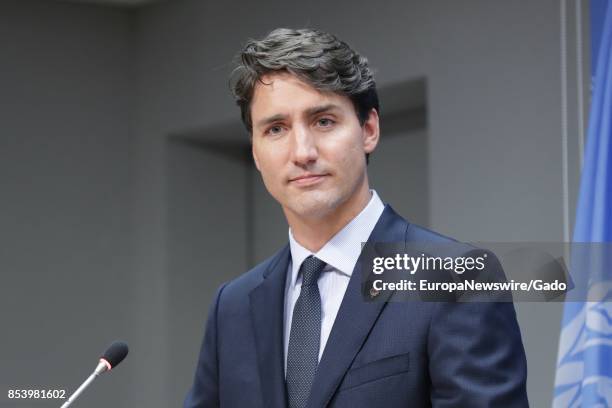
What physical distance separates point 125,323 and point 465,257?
3.46 meters

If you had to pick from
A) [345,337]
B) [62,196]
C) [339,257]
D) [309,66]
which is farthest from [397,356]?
[62,196]

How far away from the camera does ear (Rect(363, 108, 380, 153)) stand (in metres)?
1.79

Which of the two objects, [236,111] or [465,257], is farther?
[236,111]

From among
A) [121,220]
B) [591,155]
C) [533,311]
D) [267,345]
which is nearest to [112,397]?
[121,220]

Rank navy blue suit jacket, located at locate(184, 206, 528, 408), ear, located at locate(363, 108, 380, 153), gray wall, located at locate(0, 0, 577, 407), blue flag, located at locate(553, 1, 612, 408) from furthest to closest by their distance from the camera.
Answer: gray wall, located at locate(0, 0, 577, 407) < blue flag, located at locate(553, 1, 612, 408) < ear, located at locate(363, 108, 380, 153) < navy blue suit jacket, located at locate(184, 206, 528, 408)

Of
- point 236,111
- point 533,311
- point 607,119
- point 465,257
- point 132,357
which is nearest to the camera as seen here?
point 465,257

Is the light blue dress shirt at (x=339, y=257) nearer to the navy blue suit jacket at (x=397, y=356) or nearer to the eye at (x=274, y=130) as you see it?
the navy blue suit jacket at (x=397, y=356)

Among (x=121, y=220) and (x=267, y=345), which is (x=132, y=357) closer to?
(x=121, y=220)

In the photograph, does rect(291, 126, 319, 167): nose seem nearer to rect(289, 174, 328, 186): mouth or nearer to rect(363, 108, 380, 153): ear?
rect(289, 174, 328, 186): mouth

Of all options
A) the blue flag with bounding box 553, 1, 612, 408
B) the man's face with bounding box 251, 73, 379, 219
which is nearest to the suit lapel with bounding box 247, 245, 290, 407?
the man's face with bounding box 251, 73, 379, 219

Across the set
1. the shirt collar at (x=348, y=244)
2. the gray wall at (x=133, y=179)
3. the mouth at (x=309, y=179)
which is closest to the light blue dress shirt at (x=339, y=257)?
the shirt collar at (x=348, y=244)

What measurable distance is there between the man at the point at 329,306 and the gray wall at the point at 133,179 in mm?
2408

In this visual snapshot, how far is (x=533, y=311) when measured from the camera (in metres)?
3.62

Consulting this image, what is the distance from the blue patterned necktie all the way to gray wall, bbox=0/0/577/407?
2472 millimetres
